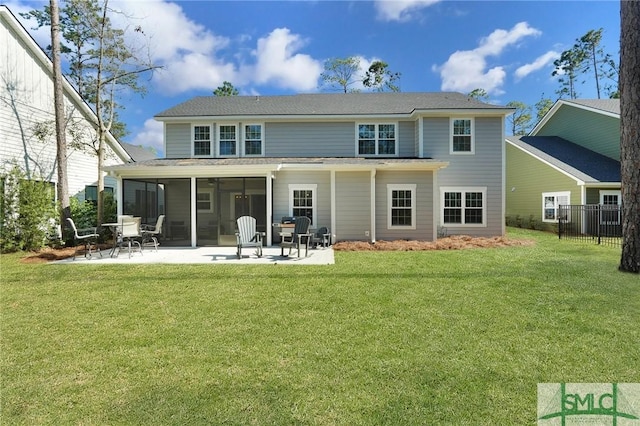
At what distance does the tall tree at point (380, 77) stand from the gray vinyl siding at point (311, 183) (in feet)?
75.7

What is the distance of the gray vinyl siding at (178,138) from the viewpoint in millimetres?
14336

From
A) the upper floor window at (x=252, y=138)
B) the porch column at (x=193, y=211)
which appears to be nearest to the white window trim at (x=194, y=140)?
the upper floor window at (x=252, y=138)

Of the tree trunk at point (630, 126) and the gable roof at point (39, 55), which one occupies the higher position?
the gable roof at point (39, 55)

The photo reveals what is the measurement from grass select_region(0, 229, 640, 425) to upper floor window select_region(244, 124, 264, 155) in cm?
874

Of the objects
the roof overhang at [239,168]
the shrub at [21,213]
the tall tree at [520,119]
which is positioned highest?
the tall tree at [520,119]

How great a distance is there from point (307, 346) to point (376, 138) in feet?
39.4

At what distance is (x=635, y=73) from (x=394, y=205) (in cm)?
702

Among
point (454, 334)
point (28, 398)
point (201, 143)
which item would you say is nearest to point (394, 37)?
point (201, 143)

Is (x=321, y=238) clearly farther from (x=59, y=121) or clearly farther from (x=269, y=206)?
(x=59, y=121)

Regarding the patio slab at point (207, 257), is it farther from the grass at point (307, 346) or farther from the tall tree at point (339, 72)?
the tall tree at point (339, 72)

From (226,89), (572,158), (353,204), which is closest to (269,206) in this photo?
(353,204)

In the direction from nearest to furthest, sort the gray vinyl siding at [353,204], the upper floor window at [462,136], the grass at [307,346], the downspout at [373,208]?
the grass at [307,346] → the downspout at [373,208] → the gray vinyl siding at [353,204] → the upper floor window at [462,136]

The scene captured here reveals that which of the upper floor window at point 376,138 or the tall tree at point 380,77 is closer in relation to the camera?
the upper floor window at point 376,138

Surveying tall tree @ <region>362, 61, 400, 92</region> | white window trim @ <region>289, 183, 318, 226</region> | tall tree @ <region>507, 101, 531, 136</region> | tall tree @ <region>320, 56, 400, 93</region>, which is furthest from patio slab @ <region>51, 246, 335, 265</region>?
tall tree @ <region>507, 101, 531, 136</region>
